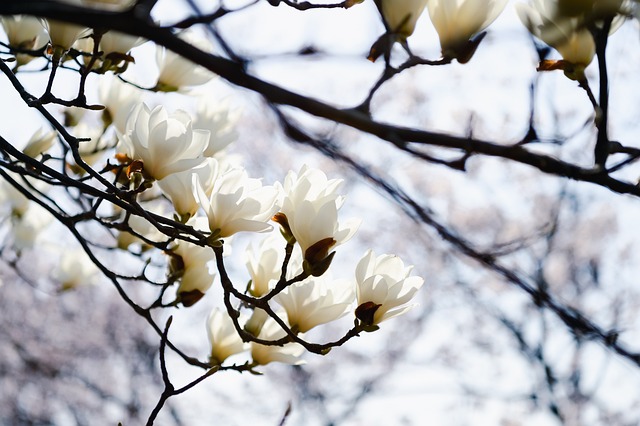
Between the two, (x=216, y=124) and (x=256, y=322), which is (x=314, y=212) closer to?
(x=256, y=322)

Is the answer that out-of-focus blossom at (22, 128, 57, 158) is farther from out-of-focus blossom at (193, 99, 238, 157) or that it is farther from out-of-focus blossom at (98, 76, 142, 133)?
out-of-focus blossom at (193, 99, 238, 157)

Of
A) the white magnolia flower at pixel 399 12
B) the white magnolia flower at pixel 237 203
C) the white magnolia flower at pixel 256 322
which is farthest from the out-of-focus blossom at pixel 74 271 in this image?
the white magnolia flower at pixel 399 12

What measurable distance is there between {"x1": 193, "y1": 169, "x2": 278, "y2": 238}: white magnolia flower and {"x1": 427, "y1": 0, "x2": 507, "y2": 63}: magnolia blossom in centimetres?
26

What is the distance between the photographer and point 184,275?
105cm

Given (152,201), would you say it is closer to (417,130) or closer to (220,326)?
(220,326)

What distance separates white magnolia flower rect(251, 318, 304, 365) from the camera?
1002 mm

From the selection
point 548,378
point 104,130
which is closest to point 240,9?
point 104,130

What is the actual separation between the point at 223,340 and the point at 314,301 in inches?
8.1

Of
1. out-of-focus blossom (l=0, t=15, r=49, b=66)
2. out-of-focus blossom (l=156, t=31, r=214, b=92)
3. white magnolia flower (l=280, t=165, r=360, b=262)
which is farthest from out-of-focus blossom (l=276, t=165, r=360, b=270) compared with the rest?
out-of-focus blossom (l=0, t=15, r=49, b=66)

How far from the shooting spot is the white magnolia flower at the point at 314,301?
3.06 ft

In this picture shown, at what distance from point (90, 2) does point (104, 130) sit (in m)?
0.59

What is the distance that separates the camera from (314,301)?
93cm

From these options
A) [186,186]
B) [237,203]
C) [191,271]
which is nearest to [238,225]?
[237,203]

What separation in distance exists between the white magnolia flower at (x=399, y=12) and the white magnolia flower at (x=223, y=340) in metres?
0.52
